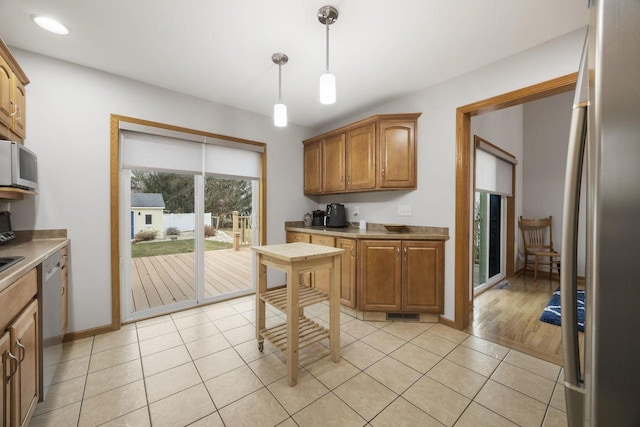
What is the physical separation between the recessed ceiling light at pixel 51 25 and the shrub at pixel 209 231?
6.78ft

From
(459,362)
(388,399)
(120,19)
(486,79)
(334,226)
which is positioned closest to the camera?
(388,399)

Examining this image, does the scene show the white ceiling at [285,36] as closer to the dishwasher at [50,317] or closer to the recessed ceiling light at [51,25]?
the recessed ceiling light at [51,25]

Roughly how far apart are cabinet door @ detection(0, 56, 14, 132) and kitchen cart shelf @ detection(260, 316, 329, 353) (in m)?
2.40

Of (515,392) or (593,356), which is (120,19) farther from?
(515,392)

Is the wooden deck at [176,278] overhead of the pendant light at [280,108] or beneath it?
beneath

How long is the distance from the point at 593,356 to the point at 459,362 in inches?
71.2

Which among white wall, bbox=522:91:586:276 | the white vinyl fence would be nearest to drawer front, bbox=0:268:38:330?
the white vinyl fence

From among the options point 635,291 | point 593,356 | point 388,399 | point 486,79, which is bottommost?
point 388,399

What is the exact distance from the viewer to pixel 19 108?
1997 millimetres

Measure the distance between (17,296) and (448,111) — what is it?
347cm

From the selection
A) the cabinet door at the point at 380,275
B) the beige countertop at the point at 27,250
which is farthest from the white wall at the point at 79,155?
the cabinet door at the point at 380,275

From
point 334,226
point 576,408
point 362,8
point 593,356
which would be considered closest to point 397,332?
point 334,226

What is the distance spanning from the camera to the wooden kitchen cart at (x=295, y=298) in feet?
5.88

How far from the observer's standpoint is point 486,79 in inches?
95.0
